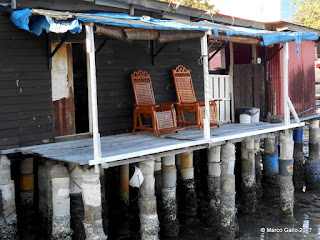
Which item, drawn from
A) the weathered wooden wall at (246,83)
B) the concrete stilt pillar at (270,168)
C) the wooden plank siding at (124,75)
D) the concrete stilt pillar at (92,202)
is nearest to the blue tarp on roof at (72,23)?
the wooden plank siding at (124,75)

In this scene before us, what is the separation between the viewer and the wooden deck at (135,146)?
249 inches

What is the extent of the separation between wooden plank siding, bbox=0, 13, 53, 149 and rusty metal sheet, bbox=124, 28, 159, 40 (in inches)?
61.9

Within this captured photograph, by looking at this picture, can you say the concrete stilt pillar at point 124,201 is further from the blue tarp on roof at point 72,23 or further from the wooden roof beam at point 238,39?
the wooden roof beam at point 238,39

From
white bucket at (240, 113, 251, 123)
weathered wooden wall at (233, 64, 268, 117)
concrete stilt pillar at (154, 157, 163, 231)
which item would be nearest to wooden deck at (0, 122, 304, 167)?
concrete stilt pillar at (154, 157, 163, 231)

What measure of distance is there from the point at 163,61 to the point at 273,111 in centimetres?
366

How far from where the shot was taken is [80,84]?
942cm

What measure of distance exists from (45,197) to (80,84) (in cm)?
278

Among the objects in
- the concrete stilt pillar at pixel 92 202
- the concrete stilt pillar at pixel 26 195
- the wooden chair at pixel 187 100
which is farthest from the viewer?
the wooden chair at pixel 187 100

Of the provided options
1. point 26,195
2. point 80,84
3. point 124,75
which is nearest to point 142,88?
point 124,75

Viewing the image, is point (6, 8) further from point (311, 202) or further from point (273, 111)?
point (311, 202)

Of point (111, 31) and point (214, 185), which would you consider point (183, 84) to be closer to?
point (214, 185)

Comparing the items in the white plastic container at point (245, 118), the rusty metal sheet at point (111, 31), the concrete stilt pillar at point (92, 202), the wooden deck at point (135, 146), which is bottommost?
the concrete stilt pillar at point (92, 202)

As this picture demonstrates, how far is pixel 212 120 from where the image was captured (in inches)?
371

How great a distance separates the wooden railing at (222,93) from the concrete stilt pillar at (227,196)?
2.87m
